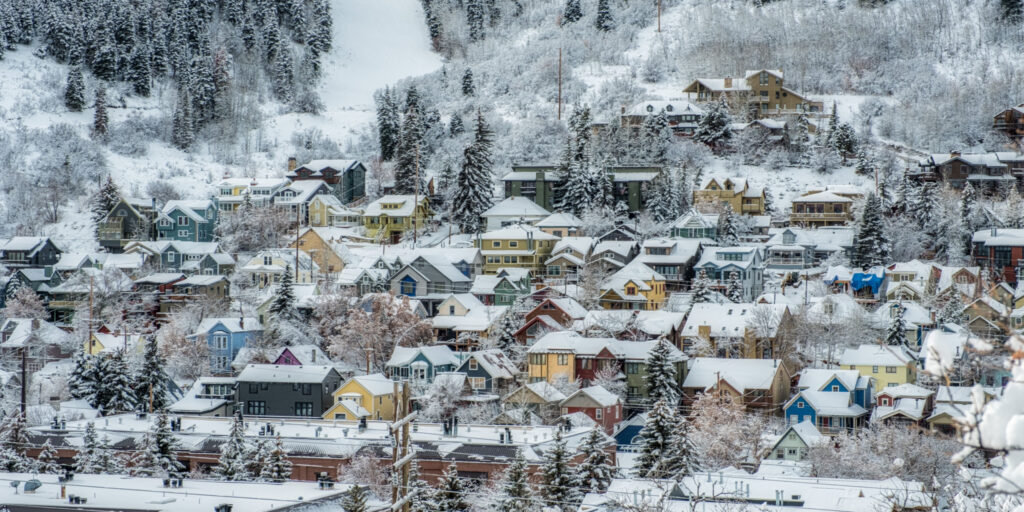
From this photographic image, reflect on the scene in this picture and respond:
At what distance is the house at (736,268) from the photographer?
56375 millimetres

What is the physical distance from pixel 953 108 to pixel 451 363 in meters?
49.5

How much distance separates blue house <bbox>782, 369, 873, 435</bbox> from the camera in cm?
4419

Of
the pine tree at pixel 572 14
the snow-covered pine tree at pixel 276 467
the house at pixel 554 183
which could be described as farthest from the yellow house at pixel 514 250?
the pine tree at pixel 572 14

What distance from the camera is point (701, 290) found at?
175ft

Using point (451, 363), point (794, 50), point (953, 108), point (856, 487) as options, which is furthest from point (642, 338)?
point (794, 50)

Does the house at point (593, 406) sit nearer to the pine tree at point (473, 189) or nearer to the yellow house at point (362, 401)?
the yellow house at point (362, 401)

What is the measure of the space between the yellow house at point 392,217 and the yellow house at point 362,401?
22.3 metres

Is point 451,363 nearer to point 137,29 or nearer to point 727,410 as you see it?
point 727,410

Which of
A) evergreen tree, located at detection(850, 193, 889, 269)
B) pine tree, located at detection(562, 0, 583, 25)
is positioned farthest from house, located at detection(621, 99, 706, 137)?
pine tree, located at detection(562, 0, 583, 25)

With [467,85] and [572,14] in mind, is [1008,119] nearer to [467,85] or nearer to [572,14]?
[467,85]

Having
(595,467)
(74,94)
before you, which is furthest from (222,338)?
(74,94)

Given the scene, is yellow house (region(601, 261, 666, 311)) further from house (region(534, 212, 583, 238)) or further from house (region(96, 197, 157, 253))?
house (region(96, 197, 157, 253))

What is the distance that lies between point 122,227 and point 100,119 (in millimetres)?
16250

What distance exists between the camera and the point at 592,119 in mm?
79500
